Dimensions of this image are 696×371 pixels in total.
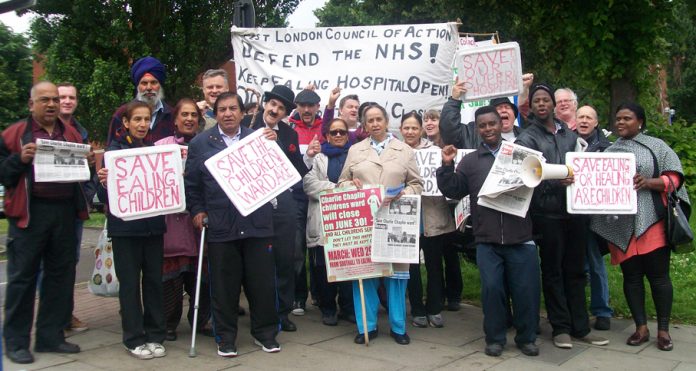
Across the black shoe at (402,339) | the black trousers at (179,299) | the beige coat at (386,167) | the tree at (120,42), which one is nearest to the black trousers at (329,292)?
the black shoe at (402,339)

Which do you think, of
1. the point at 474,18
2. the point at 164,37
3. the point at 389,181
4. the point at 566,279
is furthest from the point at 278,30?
the point at 474,18

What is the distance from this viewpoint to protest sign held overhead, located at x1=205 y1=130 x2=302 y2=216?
5.38 metres

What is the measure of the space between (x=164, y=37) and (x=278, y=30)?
336 inches

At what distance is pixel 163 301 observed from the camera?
19.5 feet

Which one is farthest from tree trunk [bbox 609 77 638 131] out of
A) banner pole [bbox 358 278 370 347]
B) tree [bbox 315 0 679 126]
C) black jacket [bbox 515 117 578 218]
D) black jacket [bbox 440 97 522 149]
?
banner pole [bbox 358 278 370 347]

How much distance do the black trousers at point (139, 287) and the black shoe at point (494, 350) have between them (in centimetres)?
256

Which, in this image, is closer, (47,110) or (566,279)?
(47,110)

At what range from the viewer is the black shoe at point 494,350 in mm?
5586

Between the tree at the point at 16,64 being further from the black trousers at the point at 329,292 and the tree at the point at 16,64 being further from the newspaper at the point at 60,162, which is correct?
the newspaper at the point at 60,162

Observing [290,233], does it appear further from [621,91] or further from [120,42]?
[621,91]

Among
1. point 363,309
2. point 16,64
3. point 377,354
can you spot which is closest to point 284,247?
point 363,309

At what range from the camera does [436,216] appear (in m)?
6.47

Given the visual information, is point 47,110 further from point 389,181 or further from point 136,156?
point 389,181

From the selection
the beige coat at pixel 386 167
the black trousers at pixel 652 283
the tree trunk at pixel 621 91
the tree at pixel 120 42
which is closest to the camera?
the black trousers at pixel 652 283
